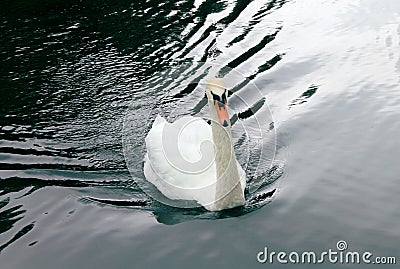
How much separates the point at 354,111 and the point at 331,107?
33 centimetres

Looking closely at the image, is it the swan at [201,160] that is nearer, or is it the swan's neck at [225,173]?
the swan at [201,160]

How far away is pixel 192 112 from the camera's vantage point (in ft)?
30.8

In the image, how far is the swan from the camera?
20.9 ft

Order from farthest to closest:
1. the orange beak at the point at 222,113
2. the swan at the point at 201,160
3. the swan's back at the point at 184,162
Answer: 1. the swan's back at the point at 184,162
2. the swan at the point at 201,160
3. the orange beak at the point at 222,113

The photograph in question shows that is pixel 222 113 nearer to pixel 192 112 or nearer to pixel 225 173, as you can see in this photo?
pixel 225 173

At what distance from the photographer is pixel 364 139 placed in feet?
26.0

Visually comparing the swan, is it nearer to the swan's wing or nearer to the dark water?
the swan's wing

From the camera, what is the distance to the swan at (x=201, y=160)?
636 centimetres

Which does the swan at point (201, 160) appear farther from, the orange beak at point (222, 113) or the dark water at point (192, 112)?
the dark water at point (192, 112)

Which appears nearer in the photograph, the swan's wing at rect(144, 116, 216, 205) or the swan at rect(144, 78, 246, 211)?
the swan at rect(144, 78, 246, 211)

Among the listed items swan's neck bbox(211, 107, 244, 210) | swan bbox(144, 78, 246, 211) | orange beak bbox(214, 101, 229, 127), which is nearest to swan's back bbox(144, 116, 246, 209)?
swan bbox(144, 78, 246, 211)

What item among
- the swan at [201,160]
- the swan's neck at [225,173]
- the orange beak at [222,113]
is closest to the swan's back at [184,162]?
the swan at [201,160]

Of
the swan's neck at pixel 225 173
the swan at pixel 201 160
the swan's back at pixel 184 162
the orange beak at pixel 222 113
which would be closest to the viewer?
the orange beak at pixel 222 113

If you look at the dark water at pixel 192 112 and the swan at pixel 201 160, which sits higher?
the swan at pixel 201 160
